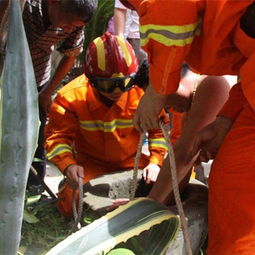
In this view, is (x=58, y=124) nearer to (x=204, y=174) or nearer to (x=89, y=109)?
(x=89, y=109)

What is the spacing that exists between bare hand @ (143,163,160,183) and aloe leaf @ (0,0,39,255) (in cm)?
138

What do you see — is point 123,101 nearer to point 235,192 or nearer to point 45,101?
point 45,101

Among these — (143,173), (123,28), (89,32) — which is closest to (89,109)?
(143,173)

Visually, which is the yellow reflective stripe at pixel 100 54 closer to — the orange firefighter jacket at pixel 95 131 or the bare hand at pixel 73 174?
the orange firefighter jacket at pixel 95 131

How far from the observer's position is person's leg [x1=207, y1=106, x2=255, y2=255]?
1.44m

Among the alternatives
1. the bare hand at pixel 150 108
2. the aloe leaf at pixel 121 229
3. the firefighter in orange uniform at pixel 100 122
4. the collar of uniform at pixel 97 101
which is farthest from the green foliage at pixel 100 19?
the aloe leaf at pixel 121 229

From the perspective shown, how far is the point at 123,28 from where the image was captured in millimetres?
3900

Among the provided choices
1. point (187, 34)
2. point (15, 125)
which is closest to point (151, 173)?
point (187, 34)

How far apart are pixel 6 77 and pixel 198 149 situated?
3.37 ft

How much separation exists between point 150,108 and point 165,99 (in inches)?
2.5

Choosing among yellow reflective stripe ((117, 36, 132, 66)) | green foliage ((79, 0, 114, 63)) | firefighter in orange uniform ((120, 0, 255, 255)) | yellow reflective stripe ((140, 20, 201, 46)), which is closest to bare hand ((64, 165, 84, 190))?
yellow reflective stripe ((117, 36, 132, 66))

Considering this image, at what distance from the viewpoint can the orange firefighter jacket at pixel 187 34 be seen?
1336mm

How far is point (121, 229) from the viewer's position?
53.8 inches

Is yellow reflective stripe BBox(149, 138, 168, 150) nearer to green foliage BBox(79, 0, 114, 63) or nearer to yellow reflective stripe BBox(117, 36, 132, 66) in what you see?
yellow reflective stripe BBox(117, 36, 132, 66)
